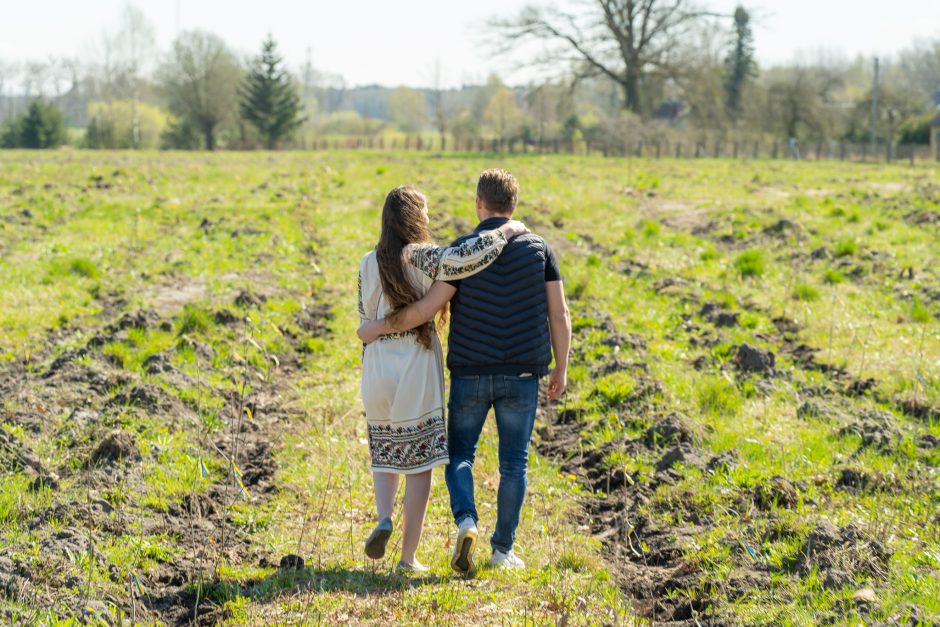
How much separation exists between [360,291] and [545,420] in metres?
3.38

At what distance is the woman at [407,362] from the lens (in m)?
4.90

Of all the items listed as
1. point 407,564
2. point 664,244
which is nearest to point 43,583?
point 407,564

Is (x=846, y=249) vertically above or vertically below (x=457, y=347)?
below

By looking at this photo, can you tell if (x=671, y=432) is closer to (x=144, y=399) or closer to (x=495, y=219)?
(x=495, y=219)

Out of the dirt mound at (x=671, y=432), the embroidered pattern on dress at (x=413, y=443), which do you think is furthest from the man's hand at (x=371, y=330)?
the dirt mound at (x=671, y=432)

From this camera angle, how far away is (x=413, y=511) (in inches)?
202

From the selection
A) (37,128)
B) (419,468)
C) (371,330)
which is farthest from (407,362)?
(37,128)

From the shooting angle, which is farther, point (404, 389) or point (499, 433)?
point (499, 433)

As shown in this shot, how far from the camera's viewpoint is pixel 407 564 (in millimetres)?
5141

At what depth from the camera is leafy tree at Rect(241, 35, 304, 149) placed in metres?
66.9

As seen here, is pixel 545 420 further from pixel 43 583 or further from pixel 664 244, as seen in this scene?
pixel 664 244

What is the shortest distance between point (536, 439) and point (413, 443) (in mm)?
2794

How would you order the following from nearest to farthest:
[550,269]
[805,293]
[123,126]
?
[550,269] → [805,293] → [123,126]

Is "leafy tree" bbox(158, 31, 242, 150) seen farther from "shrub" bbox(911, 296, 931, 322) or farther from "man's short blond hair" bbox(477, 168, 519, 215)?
"man's short blond hair" bbox(477, 168, 519, 215)
